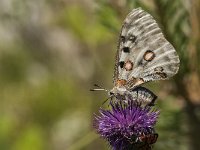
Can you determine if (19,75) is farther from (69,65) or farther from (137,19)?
(137,19)

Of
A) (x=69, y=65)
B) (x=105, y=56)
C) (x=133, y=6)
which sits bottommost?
(x=133, y=6)

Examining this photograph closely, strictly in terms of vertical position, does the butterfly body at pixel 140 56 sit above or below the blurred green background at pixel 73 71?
below

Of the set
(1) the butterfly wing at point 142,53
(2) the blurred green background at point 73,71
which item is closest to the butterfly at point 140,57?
(1) the butterfly wing at point 142,53

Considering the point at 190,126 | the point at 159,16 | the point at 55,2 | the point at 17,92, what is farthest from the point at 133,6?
the point at 17,92

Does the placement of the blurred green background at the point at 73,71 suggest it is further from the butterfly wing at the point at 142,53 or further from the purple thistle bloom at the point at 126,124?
the purple thistle bloom at the point at 126,124

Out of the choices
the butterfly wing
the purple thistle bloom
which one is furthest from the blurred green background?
the purple thistle bloom

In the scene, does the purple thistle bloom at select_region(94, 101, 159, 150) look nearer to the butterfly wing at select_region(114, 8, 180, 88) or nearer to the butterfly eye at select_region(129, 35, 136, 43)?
the butterfly wing at select_region(114, 8, 180, 88)

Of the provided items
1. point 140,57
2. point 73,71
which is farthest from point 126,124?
point 73,71
